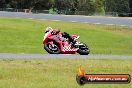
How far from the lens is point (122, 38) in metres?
34.9

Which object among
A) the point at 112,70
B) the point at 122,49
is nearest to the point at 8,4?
the point at 122,49

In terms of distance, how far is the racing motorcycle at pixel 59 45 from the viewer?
770 inches

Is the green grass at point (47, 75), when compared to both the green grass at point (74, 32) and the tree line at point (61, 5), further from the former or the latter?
the tree line at point (61, 5)

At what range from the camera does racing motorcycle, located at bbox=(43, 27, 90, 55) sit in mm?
19570

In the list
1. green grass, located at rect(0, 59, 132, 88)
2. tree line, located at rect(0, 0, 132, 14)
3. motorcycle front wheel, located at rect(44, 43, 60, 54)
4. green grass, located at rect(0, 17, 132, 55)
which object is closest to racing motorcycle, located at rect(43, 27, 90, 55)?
motorcycle front wheel, located at rect(44, 43, 60, 54)

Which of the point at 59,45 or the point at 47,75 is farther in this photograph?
the point at 59,45

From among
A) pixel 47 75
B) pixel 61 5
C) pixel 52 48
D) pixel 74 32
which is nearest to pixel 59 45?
pixel 52 48

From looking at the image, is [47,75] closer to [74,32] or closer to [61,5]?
[74,32]

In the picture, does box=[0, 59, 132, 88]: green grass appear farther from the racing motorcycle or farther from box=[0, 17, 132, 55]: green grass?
box=[0, 17, 132, 55]: green grass

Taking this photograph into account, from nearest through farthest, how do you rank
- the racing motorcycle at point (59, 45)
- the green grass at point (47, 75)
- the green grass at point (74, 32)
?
the green grass at point (47, 75) < the racing motorcycle at point (59, 45) < the green grass at point (74, 32)

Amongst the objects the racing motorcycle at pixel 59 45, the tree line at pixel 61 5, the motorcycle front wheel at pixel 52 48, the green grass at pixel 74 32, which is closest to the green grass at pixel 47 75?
the racing motorcycle at pixel 59 45

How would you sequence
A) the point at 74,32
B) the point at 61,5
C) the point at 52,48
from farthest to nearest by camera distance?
the point at 61,5 < the point at 74,32 < the point at 52,48

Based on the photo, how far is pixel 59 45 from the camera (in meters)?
19.8

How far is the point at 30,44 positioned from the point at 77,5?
68.3 m
